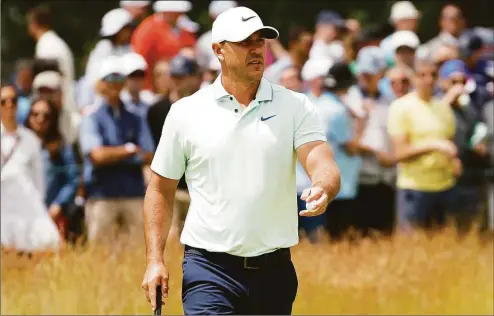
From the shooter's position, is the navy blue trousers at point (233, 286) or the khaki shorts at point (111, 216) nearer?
A: the navy blue trousers at point (233, 286)

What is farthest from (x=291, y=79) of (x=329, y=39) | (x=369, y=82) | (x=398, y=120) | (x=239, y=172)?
(x=239, y=172)

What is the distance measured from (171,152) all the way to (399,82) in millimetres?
6788

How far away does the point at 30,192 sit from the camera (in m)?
11.2

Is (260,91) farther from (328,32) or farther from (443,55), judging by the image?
(328,32)

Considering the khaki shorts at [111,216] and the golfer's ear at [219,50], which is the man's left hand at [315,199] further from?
the khaki shorts at [111,216]

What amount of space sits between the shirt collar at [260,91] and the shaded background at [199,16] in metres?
13.3

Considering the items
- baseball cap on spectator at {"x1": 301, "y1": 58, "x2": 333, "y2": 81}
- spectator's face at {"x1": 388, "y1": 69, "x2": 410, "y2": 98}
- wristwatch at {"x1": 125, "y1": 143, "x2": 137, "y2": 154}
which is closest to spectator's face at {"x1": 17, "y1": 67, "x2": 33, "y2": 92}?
wristwatch at {"x1": 125, "y1": 143, "x2": 137, "y2": 154}

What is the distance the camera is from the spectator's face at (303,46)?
14.1 meters

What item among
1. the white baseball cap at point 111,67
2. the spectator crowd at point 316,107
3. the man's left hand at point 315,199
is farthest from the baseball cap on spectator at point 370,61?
the man's left hand at point 315,199

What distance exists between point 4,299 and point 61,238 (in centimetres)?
180

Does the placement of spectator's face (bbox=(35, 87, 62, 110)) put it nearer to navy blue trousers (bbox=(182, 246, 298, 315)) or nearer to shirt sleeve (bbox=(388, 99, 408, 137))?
shirt sleeve (bbox=(388, 99, 408, 137))

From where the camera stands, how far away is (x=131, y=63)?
39.6 feet

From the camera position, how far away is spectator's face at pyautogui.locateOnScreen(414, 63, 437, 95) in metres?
12.6

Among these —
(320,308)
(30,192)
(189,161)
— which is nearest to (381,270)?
(320,308)
